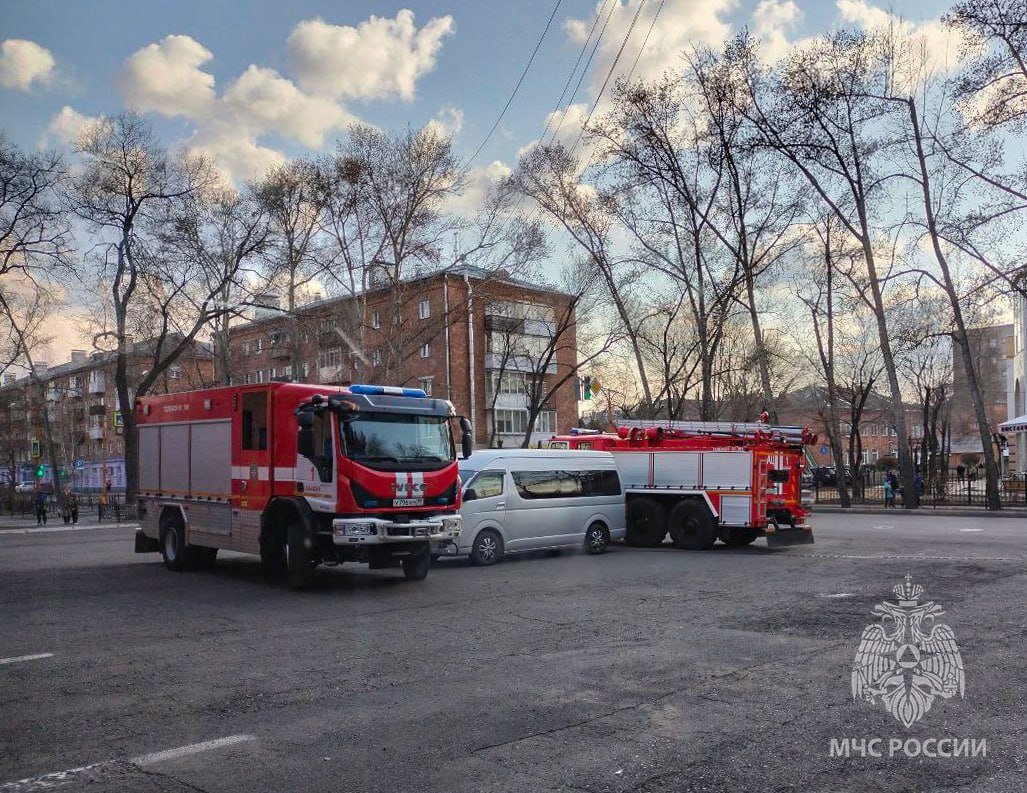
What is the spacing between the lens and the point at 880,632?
9227 millimetres

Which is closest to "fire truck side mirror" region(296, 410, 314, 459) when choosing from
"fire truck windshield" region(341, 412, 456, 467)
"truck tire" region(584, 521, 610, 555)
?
"fire truck windshield" region(341, 412, 456, 467)

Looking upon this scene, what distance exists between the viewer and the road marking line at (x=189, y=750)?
5.50m

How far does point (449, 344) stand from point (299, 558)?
41488 mm

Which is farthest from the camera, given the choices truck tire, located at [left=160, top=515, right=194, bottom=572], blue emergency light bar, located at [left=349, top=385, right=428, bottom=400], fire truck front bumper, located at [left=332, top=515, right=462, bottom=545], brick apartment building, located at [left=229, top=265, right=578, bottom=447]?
brick apartment building, located at [left=229, top=265, right=578, bottom=447]

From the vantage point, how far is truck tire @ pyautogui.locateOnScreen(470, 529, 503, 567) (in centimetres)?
1664

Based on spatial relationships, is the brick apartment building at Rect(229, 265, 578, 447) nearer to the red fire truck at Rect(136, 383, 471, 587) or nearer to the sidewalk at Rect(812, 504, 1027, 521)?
the sidewalk at Rect(812, 504, 1027, 521)

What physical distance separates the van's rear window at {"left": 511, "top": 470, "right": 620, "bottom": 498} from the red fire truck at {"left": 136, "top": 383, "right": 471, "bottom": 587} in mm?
3275

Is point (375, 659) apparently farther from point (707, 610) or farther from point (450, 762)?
point (707, 610)

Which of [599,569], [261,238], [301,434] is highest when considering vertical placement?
[261,238]

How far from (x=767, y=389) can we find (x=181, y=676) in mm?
29086

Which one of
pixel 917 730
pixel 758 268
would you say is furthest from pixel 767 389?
pixel 917 730

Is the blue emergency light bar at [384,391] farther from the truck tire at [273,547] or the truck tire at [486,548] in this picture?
the truck tire at [486,548]

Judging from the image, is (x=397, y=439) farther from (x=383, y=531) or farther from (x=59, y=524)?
(x=59, y=524)

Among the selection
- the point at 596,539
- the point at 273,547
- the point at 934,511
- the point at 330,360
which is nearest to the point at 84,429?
the point at 330,360
